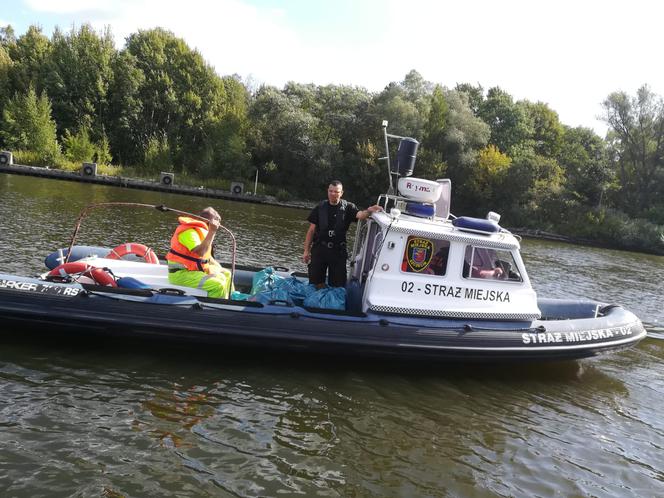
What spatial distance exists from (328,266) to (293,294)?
0.60 m

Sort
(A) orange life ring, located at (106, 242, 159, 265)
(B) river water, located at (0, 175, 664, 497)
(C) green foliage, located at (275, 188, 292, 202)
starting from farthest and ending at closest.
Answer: (C) green foliage, located at (275, 188, 292, 202)
(A) orange life ring, located at (106, 242, 159, 265)
(B) river water, located at (0, 175, 664, 497)

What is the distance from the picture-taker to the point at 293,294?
6.69 metres

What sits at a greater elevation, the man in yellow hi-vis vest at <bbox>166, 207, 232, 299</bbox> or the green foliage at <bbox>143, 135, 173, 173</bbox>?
the green foliage at <bbox>143, 135, 173, 173</bbox>

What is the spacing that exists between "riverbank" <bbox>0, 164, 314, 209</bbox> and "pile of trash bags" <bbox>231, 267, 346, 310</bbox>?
23.1m

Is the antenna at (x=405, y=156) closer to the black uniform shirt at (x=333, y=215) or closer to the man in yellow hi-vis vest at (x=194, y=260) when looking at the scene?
the black uniform shirt at (x=333, y=215)

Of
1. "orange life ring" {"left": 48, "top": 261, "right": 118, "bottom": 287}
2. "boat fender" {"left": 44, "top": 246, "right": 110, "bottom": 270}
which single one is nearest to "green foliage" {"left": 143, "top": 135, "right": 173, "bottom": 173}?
"boat fender" {"left": 44, "top": 246, "right": 110, "bottom": 270}

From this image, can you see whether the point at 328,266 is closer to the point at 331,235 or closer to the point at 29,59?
the point at 331,235

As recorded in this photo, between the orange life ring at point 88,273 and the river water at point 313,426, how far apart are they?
2.51ft

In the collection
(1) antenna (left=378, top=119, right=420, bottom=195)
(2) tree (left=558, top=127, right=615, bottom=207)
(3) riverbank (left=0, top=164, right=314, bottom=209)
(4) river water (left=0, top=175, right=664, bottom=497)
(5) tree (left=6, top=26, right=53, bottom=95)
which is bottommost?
(4) river water (left=0, top=175, right=664, bottom=497)

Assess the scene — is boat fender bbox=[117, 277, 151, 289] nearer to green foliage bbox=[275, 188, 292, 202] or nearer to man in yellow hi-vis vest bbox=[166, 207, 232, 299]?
man in yellow hi-vis vest bbox=[166, 207, 232, 299]

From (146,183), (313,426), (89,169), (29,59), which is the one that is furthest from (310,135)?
(313,426)

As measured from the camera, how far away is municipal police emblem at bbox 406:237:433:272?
248 inches

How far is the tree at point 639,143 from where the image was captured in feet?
110

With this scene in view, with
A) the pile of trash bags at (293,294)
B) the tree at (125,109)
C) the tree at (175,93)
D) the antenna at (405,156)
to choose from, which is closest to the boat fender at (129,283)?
the pile of trash bags at (293,294)
